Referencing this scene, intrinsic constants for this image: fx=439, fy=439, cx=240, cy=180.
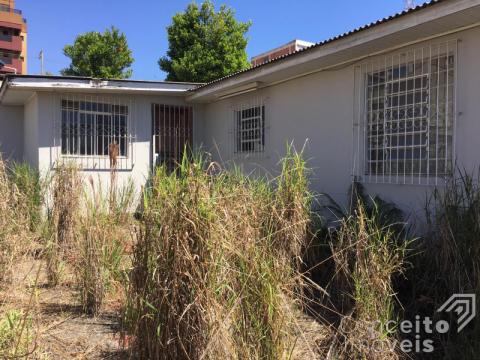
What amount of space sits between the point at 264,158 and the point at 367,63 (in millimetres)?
3111

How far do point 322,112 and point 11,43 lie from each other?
55785mm

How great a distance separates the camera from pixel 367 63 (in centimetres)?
625

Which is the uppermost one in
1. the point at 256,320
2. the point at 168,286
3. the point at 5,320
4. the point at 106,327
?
the point at 168,286

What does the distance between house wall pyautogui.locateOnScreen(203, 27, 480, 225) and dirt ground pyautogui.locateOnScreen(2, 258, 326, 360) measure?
180cm

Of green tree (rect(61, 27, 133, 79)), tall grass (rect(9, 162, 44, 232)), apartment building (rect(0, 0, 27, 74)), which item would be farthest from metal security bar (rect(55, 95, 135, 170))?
apartment building (rect(0, 0, 27, 74))

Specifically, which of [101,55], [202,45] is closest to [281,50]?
[202,45]

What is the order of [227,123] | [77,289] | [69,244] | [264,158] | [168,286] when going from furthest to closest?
[227,123] < [264,158] < [69,244] < [77,289] < [168,286]

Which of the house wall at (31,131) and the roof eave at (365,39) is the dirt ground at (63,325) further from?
the house wall at (31,131)

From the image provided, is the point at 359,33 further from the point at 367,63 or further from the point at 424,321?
the point at 424,321

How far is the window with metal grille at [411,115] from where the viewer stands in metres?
5.22

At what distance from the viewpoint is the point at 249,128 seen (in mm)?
9430

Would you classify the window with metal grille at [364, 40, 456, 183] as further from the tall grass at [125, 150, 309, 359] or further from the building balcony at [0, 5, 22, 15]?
the building balcony at [0, 5, 22, 15]

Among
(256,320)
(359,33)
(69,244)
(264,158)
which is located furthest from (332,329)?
(264,158)

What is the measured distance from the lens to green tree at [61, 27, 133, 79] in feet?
80.8
